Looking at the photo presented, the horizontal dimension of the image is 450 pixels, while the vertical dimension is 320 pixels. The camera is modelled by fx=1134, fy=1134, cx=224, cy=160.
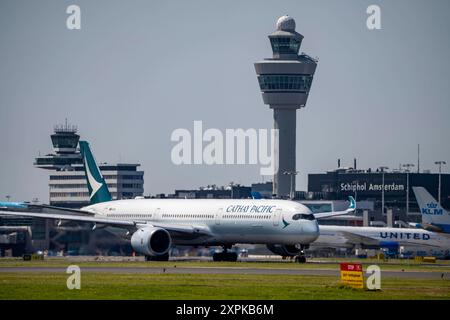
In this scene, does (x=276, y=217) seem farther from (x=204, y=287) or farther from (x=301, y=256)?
(x=204, y=287)

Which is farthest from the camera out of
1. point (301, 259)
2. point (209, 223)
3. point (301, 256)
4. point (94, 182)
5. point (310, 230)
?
point (94, 182)

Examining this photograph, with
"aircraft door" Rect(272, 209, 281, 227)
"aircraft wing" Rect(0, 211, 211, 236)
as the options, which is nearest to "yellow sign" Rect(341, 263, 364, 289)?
"aircraft door" Rect(272, 209, 281, 227)

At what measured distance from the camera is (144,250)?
105m

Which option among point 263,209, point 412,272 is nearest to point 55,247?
point 263,209

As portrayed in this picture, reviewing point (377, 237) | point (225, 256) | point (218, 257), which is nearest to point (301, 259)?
point (225, 256)

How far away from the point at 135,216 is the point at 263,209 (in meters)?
17.4

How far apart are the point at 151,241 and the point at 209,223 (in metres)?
6.57

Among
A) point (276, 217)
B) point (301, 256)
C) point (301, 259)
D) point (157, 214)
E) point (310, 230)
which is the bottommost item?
point (301, 259)

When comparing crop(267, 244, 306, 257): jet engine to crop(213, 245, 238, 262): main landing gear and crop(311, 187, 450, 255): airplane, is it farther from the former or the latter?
crop(311, 187, 450, 255): airplane

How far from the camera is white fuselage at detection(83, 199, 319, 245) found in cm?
10200

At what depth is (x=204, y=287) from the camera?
62.7 meters

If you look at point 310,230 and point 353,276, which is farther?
point 310,230
